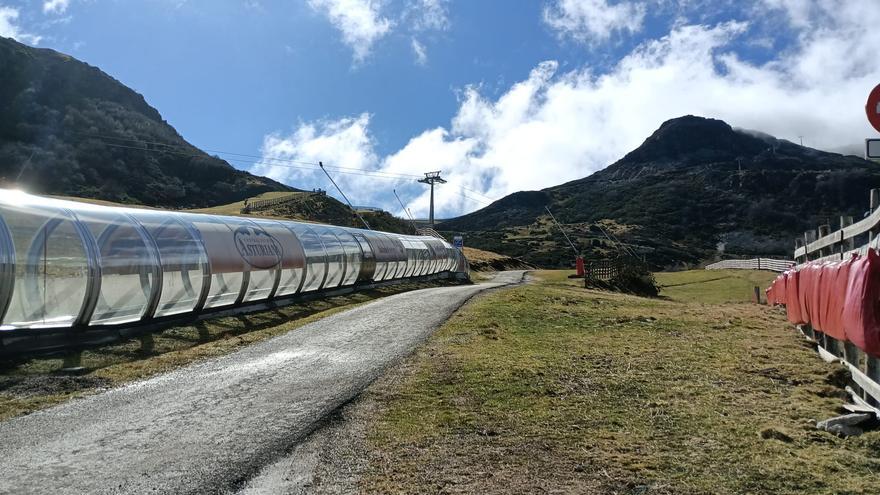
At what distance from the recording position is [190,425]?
23.7 feet

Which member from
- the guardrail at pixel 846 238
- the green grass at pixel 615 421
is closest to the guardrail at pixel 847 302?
the guardrail at pixel 846 238

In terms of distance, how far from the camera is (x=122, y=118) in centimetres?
17138

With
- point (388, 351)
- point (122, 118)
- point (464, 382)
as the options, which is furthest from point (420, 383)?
point (122, 118)

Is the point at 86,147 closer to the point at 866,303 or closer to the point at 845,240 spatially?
the point at 845,240

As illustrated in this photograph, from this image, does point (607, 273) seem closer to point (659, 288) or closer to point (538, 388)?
point (659, 288)

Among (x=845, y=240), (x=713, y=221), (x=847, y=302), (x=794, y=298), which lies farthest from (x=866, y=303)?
(x=713, y=221)

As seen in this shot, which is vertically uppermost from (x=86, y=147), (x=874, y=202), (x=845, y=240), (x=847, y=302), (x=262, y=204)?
(x=86, y=147)

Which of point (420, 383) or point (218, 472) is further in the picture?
point (420, 383)

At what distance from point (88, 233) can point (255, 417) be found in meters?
8.98

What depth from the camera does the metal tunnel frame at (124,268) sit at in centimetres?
1195

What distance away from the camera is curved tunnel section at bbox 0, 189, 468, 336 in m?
12.0

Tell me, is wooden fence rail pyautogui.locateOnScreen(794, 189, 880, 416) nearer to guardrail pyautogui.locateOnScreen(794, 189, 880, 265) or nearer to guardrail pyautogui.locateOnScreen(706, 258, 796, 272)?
guardrail pyautogui.locateOnScreen(794, 189, 880, 265)

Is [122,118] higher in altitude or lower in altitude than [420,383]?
higher

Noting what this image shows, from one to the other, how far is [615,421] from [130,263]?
1254 cm
